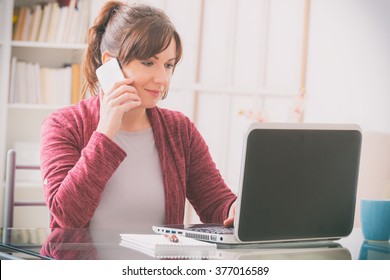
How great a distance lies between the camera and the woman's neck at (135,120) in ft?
5.63

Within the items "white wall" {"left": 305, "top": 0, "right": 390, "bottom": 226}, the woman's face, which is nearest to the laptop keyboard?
the woman's face

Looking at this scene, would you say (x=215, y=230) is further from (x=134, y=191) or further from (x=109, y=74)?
(x=109, y=74)

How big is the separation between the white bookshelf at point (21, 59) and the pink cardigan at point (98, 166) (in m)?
1.60

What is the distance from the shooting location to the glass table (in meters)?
1.08

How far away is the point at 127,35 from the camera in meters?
1.64

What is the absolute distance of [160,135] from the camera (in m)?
1.73

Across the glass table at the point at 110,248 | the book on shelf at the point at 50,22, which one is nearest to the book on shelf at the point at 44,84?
the book on shelf at the point at 50,22

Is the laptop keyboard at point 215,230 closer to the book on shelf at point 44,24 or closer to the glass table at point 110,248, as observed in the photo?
the glass table at point 110,248

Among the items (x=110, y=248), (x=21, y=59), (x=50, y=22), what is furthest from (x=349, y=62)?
(x=110, y=248)

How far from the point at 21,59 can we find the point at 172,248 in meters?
2.45

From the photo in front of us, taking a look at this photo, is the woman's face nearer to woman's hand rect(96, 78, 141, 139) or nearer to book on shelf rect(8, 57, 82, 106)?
woman's hand rect(96, 78, 141, 139)

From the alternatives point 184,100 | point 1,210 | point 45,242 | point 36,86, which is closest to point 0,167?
point 1,210

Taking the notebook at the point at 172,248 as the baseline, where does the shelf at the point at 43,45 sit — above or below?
above
